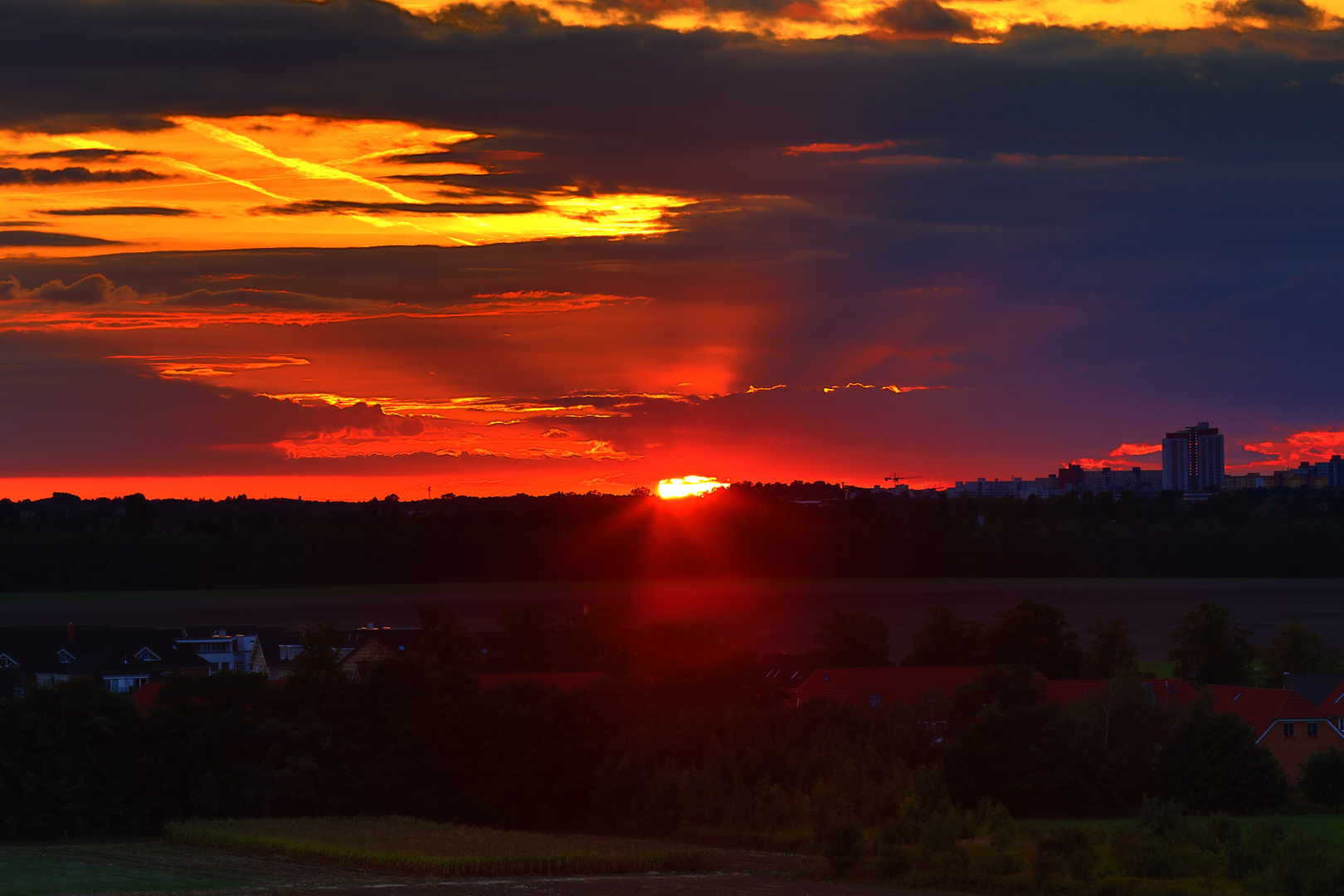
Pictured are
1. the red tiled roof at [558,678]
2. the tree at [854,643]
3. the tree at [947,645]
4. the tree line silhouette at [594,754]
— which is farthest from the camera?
the tree at [854,643]

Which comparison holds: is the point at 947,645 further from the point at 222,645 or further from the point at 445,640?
the point at 222,645

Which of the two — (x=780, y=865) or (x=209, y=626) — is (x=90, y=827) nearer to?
(x=780, y=865)

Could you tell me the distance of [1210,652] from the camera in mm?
96562

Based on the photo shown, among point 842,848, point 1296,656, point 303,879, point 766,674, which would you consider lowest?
point 303,879

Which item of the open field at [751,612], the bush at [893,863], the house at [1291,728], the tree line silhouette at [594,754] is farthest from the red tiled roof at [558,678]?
the open field at [751,612]

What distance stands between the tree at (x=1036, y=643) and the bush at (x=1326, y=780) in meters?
27.2

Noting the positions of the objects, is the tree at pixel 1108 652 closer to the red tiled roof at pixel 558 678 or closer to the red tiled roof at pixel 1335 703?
the red tiled roof at pixel 1335 703

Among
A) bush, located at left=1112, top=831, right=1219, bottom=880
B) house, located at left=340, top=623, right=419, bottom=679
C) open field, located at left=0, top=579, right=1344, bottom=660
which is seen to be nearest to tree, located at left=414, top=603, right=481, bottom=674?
house, located at left=340, top=623, right=419, bottom=679

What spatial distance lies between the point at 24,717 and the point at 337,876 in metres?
24.5

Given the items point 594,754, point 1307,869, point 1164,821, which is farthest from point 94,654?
point 1307,869

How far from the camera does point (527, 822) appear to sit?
208 feet

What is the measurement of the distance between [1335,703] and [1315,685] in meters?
5.40

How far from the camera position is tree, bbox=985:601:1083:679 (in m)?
93.4

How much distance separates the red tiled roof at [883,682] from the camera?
8338 centimetres
